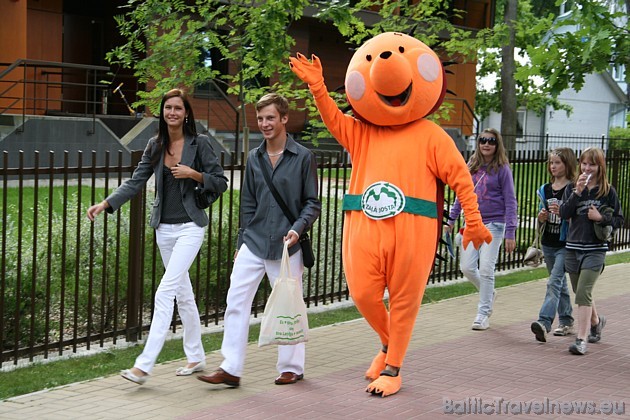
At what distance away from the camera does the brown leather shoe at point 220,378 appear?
6445mm

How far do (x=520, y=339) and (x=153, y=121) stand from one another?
13.9m

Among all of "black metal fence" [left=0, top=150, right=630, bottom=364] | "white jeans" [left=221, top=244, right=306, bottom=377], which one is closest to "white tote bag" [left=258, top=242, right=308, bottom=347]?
"white jeans" [left=221, top=244, right=306, bottom=377]

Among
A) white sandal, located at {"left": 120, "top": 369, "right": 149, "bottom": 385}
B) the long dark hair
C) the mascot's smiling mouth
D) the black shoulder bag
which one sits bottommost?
white sandal, located at {"left": 120, "top": 369, "right": 149, "bottom": 385}

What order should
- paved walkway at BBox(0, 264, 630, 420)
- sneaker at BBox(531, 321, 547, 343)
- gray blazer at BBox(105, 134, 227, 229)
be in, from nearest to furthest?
paved walkway at BBox(0, 264, 630, 420), gray blazer at BBox(105, 134, 227, 229), sneaker at BBox(531, 321, 547, 343)

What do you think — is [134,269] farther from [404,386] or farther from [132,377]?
[404,386]

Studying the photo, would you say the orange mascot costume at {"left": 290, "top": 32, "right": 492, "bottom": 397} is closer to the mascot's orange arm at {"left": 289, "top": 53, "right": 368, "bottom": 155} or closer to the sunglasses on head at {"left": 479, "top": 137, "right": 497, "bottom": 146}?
the mascot's orange arm at {"left": 289, "top": 53, "right": 368, "bottom": 155}

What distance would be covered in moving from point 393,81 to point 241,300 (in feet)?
6.00

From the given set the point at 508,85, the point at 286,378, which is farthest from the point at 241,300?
the point at 508,85

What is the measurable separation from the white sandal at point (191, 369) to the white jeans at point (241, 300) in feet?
1.33

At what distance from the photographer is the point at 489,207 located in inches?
355

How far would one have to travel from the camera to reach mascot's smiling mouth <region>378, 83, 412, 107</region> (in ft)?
21.5

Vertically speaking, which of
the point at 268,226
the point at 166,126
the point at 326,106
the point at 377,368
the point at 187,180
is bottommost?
the point at 377,368

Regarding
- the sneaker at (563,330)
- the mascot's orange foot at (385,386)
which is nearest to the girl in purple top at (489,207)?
the sneaker at (563,330)

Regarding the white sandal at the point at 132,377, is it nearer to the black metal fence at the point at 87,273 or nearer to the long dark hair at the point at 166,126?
the black metal fence at the point at 87,273
